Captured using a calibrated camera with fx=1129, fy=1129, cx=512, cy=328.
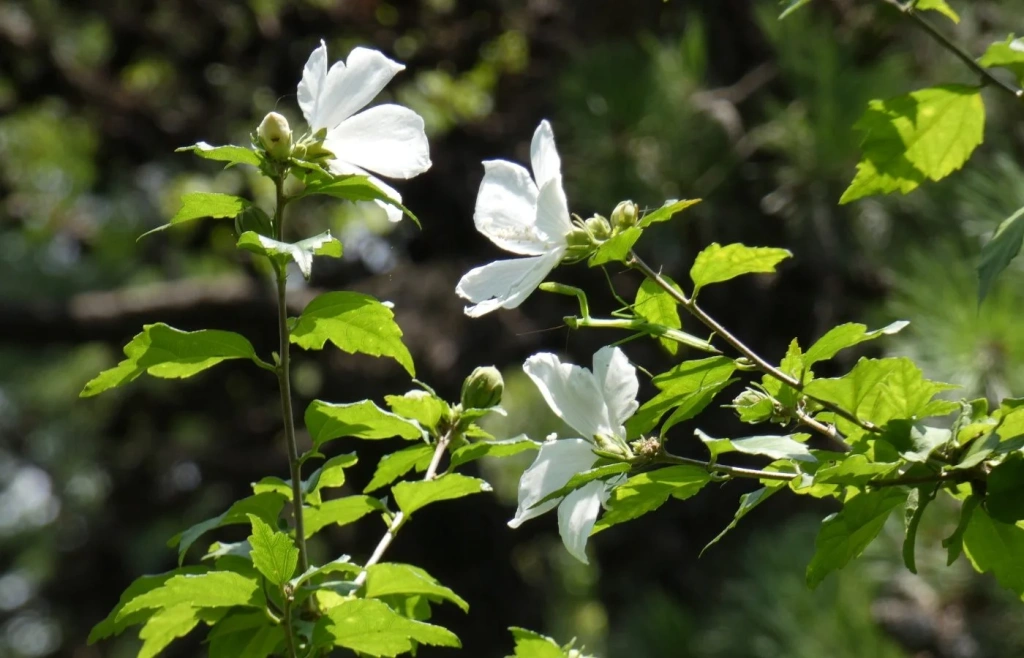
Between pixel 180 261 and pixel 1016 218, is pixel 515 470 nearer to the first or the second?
pixel 180 261

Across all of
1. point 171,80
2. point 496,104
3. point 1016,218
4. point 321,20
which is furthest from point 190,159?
point 1016,218

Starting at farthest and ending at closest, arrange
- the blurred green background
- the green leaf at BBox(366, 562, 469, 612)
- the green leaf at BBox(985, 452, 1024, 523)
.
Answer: the blurred green background
the green leaf at BBox(366, 562, 469, 612)
the green leaf at BBox(985, 452, 1024, 523)

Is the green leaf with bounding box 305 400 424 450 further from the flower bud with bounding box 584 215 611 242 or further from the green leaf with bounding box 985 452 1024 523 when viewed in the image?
the green leaf with bounding box 985 452 1024 523

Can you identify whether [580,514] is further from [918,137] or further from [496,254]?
[496,254]

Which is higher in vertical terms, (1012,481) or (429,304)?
(1012,481)

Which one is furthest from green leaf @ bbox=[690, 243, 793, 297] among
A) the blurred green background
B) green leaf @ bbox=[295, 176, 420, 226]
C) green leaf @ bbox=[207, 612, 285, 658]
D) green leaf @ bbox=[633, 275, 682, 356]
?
the blurred green background

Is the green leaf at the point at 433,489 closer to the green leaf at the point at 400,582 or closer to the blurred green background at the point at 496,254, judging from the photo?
the green leaf at the point at 400,582
